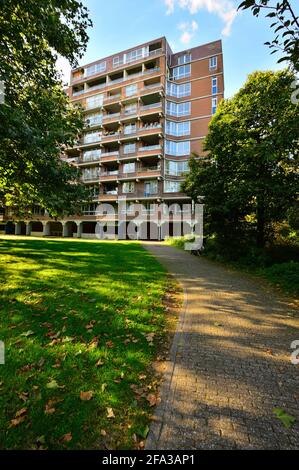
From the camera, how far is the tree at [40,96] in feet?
24.2

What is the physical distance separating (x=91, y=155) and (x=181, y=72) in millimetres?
19229

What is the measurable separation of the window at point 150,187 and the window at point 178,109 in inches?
427

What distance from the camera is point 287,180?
10.1 metres

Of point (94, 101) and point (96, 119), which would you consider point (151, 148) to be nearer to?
point (96, 119)

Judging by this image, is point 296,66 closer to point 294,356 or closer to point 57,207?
point 294,356

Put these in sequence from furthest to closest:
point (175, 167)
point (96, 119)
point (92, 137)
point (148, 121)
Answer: point (92, 137) → point (96, 119) → point (148, 121) → point (175, 167)

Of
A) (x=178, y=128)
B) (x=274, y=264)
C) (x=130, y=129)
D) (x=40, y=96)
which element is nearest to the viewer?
(x=40, y=96)

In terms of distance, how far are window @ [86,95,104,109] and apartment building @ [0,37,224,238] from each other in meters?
0.22

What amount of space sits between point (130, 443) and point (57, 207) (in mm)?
9953

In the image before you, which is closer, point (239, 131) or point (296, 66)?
point (296, 66)

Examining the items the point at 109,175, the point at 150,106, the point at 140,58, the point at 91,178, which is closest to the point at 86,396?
the point at 109,175

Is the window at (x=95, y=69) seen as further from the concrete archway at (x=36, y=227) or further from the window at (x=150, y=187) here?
the concrete archway at (x=36, y=227)

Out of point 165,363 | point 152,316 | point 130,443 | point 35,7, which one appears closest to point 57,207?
point 35,7

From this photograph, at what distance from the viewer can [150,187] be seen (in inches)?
1409
